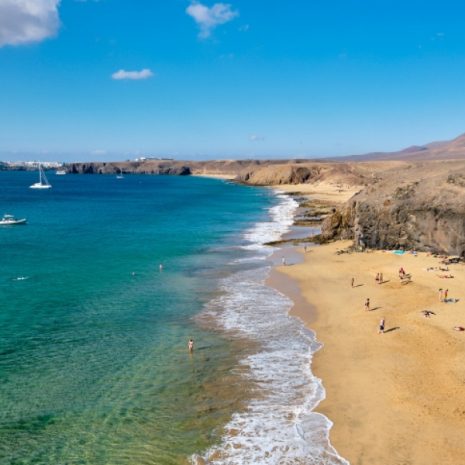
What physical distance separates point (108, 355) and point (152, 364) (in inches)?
116

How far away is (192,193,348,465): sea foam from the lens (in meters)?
17.9

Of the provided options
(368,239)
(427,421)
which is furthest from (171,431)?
(368,239)

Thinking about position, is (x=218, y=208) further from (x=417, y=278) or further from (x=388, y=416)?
(x=388, y=416)

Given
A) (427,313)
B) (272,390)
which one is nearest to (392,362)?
(272,390)

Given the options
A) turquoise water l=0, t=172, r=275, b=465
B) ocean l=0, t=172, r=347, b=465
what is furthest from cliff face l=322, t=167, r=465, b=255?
turquoise water l=0, t=172, r=275, b=465

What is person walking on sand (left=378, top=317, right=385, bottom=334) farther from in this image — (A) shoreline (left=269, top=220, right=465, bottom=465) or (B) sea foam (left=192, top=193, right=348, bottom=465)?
(B) sea foam (left=192, top=193, right=348, bottom=465)

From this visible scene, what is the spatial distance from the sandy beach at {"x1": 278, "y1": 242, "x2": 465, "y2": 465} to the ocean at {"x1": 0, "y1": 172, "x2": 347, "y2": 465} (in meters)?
1.17

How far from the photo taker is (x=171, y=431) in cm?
1947

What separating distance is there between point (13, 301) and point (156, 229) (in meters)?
40.6

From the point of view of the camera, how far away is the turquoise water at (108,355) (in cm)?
1902

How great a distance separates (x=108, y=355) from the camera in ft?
88.7

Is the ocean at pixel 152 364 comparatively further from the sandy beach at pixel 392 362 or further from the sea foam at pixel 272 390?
the sandy beach at pixel 392 362

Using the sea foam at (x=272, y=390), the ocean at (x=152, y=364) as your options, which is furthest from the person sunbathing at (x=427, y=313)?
the ocean at (x=152, y=364)

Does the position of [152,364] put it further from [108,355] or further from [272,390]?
[272,390]
